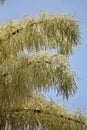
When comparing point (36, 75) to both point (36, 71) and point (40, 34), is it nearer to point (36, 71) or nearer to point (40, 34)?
point (36, 71)

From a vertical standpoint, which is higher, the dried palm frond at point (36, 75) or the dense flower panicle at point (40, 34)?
the dense flower panicle at point (40, 34)

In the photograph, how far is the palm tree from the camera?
5.63ft

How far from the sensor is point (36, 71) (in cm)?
171

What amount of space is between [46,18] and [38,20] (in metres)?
0.04

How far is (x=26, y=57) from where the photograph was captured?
5.76 feet

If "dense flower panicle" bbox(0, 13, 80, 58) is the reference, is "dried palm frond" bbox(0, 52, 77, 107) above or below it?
below

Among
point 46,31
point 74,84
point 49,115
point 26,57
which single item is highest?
point 46,31

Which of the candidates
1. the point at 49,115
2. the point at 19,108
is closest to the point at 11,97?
the point at 19,108

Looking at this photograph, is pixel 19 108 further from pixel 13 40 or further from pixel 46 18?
pixel 46 18

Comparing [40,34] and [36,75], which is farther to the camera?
[40,34]

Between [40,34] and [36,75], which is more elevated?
[40,34]

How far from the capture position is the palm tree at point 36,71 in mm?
1715

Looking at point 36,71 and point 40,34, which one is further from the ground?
point 40,34

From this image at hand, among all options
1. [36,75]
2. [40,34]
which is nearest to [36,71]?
[36,75]
